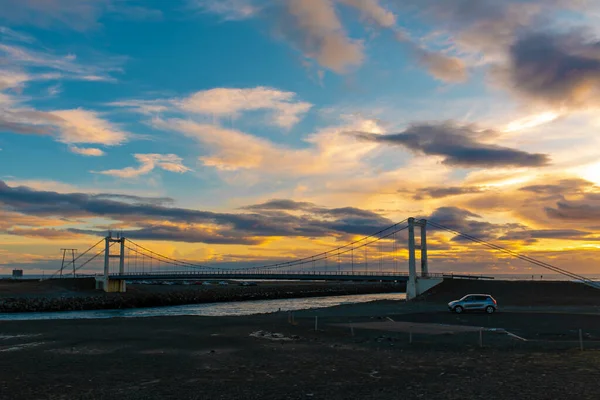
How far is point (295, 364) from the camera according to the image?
67.5 ft

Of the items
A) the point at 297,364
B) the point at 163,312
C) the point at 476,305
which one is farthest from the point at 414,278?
the point at 297,364

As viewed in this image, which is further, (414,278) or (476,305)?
(414,278)

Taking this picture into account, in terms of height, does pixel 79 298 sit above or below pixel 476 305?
below

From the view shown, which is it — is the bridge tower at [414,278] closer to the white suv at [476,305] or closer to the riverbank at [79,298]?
the white suv at [476,305]

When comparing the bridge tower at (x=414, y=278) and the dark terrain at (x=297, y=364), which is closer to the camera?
the dark terrain at (x=297, y=364)

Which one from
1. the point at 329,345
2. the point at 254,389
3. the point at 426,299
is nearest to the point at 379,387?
the point at 254,389

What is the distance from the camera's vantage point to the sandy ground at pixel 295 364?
51.7ft

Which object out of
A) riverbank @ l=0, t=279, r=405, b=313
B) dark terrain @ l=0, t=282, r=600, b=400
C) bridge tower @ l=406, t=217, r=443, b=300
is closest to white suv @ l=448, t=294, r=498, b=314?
dark terrain @ l=0, t=282, r=600, b=400

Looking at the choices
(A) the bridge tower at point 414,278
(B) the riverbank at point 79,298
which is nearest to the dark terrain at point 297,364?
(A) the bridge tower at point 414,278

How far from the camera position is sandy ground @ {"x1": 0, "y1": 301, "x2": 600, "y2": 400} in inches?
620

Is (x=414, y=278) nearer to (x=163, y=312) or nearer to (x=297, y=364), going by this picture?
(x=163, y=312)

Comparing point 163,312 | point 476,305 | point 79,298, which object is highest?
point 476,305

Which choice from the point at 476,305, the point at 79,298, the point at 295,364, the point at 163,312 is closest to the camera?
the point at 295,364

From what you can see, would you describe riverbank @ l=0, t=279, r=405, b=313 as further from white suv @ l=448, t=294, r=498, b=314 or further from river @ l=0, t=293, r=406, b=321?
white suv @ l=448, t=294, r=498, b=314
